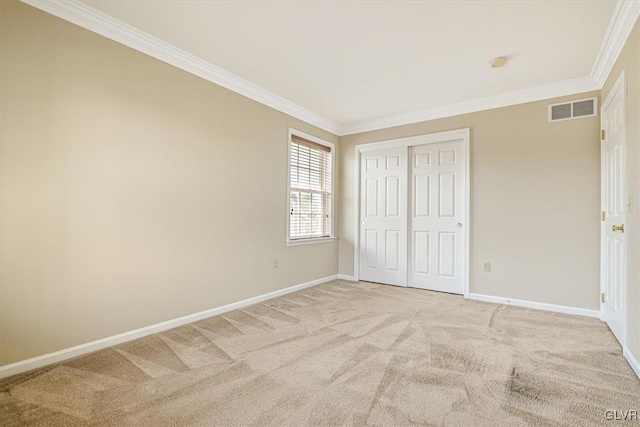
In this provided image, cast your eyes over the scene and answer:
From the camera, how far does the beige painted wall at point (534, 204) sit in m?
3.30

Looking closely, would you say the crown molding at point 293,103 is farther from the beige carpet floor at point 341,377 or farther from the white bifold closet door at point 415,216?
the beige carpet floor at point 341,377

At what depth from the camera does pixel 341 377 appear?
200cm

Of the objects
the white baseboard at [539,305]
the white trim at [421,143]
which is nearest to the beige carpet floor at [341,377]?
the white baseboard at [539,305]

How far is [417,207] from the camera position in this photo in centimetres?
450

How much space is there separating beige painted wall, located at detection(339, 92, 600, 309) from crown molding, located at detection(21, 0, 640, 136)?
11 cm

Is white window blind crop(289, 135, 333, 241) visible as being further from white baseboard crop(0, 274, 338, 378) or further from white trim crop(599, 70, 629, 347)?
white trim crop(599, 70, 629, 347)

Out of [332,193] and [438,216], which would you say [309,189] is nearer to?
[332,193]

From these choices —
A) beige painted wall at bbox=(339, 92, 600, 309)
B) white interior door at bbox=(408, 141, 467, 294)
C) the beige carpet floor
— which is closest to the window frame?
white interior door at bbox=(408, 141, 467, 294)

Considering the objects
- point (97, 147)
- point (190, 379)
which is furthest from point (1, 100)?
point (190, 379)

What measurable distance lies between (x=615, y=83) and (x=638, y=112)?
0.80 meters

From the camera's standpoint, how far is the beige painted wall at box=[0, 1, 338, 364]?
2025 millimetres

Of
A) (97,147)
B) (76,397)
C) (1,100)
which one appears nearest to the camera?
(76,397)

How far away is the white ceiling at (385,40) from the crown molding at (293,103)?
3.0 inches

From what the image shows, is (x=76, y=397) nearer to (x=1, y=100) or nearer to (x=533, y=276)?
(x=1, y=100)
